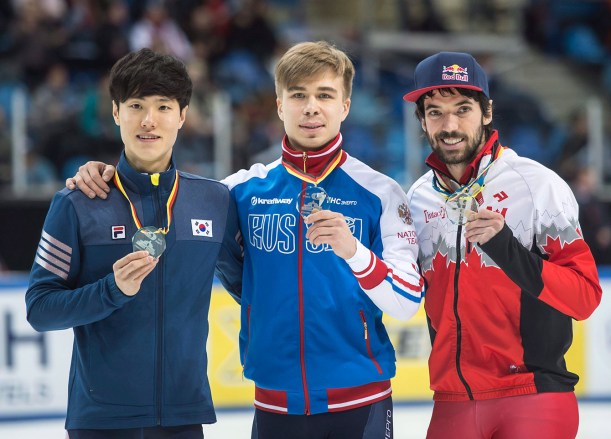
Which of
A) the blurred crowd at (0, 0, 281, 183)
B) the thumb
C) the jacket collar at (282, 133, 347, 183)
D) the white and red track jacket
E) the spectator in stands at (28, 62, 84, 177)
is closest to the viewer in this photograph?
the thumb

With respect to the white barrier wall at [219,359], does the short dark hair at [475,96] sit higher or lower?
higher

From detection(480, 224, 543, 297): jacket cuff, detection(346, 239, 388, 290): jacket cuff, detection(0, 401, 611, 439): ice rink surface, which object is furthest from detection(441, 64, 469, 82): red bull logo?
detection(0, 401, 611, 439): ice rink surface

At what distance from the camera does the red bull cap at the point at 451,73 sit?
3.41m

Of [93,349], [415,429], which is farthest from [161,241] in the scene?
[415,429]

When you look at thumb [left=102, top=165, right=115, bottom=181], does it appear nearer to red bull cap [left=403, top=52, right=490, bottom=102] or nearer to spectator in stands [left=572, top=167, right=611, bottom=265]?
red bull cap [left=403, top=52, right=490, bottom=102]

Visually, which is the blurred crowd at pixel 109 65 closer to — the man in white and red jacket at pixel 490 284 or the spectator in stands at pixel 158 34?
the spectator in stands at pixel 158 34

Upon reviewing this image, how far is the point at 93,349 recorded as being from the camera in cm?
308

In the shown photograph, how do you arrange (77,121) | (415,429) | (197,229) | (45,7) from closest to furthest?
(197,229) < (415,429) < (77,121) < (45,7)

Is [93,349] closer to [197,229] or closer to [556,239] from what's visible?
[197,229]

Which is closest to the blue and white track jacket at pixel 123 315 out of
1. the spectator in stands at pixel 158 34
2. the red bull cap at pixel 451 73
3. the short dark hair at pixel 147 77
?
the short dark hair at pixel 147 77

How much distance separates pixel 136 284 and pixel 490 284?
131 cm

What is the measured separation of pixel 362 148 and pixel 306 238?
21.9ft

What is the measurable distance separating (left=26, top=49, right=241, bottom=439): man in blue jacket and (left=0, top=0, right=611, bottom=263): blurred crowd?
5461mm

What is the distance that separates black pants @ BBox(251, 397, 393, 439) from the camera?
3266mm
